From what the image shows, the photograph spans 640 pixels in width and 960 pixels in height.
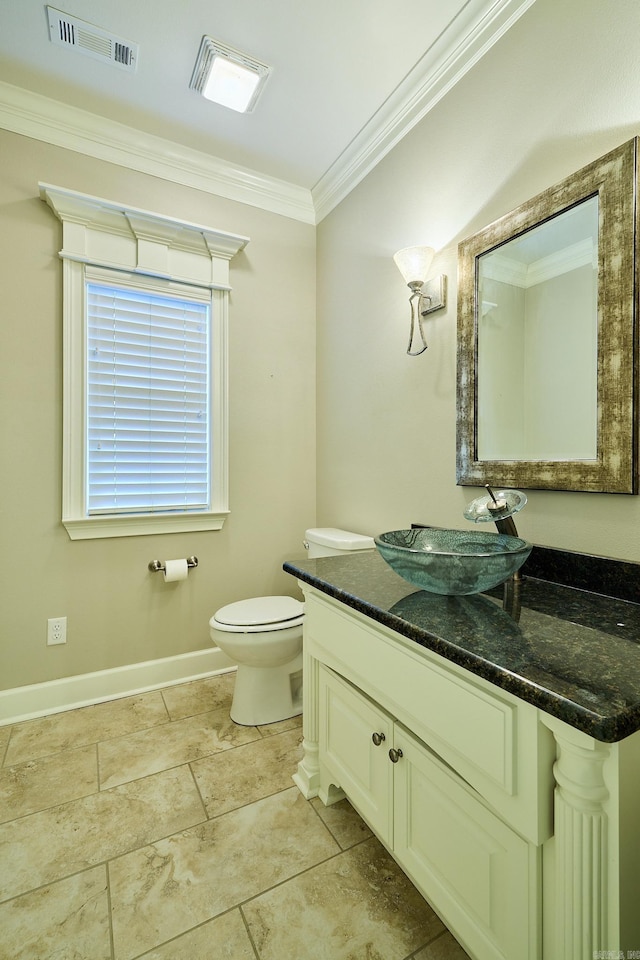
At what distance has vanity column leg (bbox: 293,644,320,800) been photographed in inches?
55.9

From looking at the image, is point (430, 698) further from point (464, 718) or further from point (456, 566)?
point (456, 566)

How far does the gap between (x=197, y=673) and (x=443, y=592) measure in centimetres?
178

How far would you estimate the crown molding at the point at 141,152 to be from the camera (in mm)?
1873

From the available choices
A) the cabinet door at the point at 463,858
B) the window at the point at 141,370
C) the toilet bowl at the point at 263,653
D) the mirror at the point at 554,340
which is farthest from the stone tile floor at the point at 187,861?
the mirror at the point at 554,340

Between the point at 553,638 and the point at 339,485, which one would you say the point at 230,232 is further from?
the point at 553,638

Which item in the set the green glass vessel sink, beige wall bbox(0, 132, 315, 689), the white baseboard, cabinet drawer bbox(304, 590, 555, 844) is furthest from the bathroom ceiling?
the white baseboard

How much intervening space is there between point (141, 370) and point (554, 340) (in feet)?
5.95

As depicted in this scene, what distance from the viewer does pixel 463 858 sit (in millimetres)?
870

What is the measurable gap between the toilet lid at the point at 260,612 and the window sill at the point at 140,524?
0.51m

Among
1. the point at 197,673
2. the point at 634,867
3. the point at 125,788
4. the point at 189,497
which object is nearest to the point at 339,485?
the point at 189,497

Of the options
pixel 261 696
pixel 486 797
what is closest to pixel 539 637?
pixel 486 797

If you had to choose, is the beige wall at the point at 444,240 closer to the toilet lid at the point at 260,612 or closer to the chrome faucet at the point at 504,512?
the chrome faucet at the point at 504,512

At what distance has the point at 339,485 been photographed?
2389 millimetres

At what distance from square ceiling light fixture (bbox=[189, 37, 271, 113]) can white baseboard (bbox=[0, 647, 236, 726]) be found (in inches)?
101
